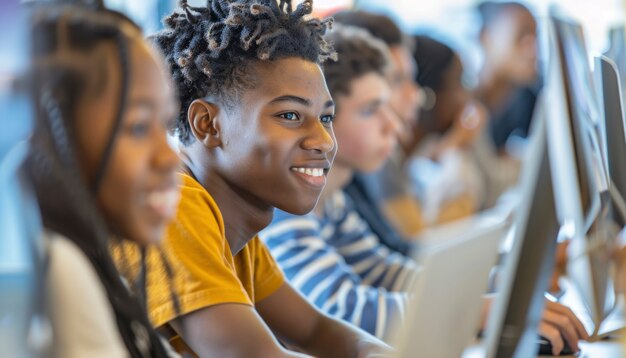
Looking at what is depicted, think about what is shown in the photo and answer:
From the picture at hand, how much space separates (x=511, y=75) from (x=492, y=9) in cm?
40

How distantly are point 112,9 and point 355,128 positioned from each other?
1438 millimetres

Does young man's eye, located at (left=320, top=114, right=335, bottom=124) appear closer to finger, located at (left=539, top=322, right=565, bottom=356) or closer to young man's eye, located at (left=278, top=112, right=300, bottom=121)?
young man's eye, located at (left=278, top=112, right=300, bottom=121)

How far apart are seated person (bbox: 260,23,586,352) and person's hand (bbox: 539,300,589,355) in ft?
1.33

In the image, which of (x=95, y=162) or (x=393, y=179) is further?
(x=393, y=179)

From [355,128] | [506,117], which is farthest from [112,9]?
[506,117]

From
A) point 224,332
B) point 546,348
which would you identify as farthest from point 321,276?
point 224,332

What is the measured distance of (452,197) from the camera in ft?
12.1

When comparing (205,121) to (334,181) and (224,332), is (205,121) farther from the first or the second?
(334,181)

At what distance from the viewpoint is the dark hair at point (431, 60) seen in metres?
3.52

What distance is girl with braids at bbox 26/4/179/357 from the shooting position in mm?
710

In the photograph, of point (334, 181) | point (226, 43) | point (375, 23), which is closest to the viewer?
point (226, 43)

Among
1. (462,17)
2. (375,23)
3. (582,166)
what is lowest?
(462,17)

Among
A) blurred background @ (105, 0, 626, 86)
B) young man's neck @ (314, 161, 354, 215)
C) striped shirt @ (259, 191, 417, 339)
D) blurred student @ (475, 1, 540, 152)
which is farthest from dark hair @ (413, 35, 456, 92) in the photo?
striped shirt @ (259, 191, 417, 339)

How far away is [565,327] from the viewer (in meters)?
1.36
